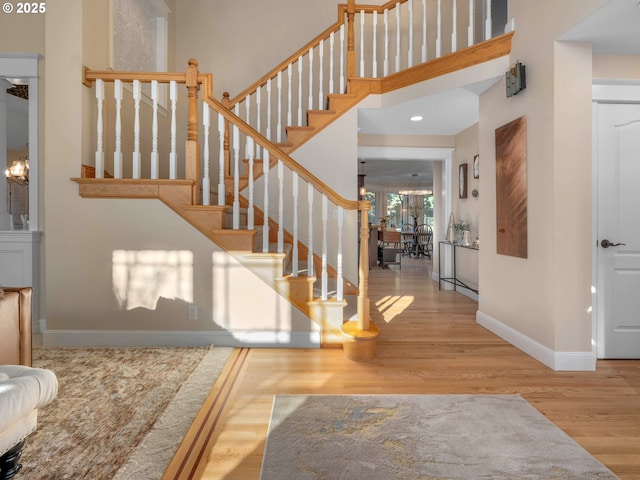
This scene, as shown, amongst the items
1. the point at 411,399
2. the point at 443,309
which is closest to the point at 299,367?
the point at 411,399

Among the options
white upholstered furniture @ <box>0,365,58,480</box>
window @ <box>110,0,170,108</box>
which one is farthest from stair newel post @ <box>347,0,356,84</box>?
white upholstered furniture @ <box>0,365,58,480</box>

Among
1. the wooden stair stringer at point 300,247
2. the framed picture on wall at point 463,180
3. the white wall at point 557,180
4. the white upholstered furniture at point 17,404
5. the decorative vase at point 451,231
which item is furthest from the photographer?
the decorative vase at point 451,231

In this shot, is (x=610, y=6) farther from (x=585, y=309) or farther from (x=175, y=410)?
(x=175, y=410)

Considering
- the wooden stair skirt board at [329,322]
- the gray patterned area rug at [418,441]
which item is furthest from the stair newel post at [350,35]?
the gray patterned area rug at [418,441]

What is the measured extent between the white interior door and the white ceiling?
505 mm

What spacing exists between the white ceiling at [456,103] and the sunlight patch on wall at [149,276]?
2784 mm

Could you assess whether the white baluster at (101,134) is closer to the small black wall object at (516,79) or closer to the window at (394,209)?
the small black wall object at (516,79)

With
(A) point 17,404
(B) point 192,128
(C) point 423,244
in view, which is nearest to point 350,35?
(B) point 192,128

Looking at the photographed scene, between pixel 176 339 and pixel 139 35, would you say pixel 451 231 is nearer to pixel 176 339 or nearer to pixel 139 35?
pixel 176 339

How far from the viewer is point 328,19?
18.3 feet

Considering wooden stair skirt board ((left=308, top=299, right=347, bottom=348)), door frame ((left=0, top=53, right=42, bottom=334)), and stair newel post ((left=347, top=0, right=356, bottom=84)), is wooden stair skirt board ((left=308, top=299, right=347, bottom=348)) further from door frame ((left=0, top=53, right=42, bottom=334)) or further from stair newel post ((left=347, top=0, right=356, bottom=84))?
stair newel post ((left=347, top=0, right=356, bottom=84))

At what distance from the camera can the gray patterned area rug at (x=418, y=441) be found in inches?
63.3

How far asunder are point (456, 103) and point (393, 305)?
2.63 m

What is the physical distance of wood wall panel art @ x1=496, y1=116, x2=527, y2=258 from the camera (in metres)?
3.08
